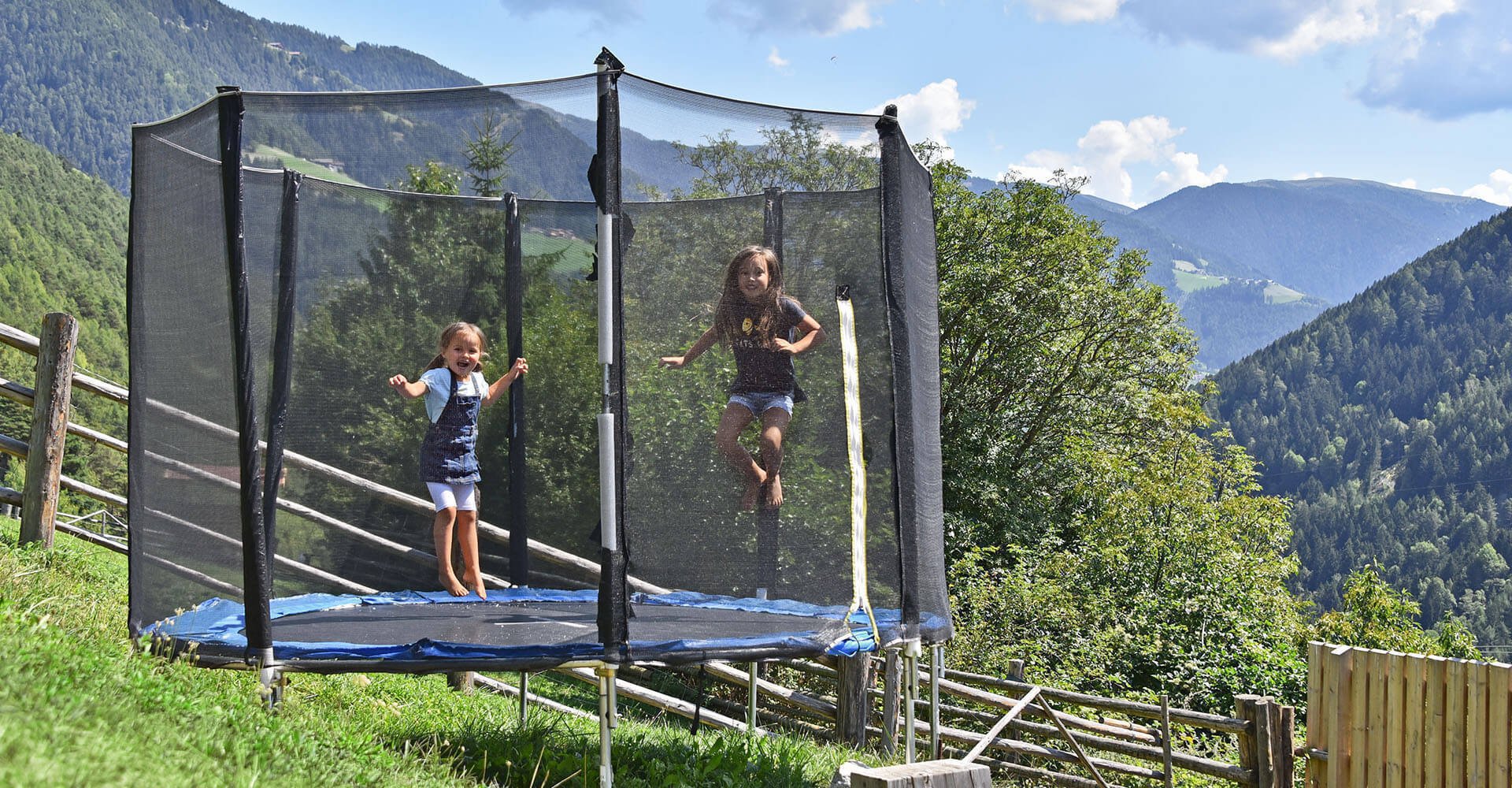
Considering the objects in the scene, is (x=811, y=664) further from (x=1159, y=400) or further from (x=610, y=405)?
(x=1159, y=400)

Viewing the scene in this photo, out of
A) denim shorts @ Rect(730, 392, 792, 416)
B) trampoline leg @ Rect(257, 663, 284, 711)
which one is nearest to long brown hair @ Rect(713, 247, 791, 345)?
denim shorts @ Rect(730, 392, 792, 416)

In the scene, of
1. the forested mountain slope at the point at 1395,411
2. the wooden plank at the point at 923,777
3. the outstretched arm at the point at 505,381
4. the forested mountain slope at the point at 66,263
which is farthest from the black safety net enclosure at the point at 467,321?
the forested mountain slope at the point at 1395,411

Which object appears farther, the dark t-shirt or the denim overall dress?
the denim overall dress

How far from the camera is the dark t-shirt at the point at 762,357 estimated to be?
3.71m

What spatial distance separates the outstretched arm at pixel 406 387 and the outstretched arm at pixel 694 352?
101 cm

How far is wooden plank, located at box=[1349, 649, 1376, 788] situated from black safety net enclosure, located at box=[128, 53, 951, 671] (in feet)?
7.29

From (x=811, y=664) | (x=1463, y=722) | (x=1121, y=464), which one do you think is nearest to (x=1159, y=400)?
(x=1121, y=464)

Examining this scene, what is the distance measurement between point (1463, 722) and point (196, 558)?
4.88 m

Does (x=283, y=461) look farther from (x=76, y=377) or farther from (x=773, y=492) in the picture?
(x=76, y=377)

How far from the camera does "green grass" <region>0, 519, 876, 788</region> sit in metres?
1.90

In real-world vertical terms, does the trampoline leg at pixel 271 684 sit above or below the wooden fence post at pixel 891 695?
above

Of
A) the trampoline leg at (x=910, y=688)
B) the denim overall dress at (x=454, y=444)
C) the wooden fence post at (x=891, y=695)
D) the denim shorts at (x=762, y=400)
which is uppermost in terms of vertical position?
the denim shorts at (x=762, y=400)

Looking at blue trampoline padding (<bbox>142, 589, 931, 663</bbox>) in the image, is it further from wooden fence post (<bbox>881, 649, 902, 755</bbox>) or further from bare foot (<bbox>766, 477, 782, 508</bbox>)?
wooden fence post (<bbox>881, 649, 902, 755</bbox>)

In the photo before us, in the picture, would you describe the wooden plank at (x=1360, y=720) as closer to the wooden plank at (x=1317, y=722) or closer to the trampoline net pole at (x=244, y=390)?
the wooden plank at (x=1317, y=722)
